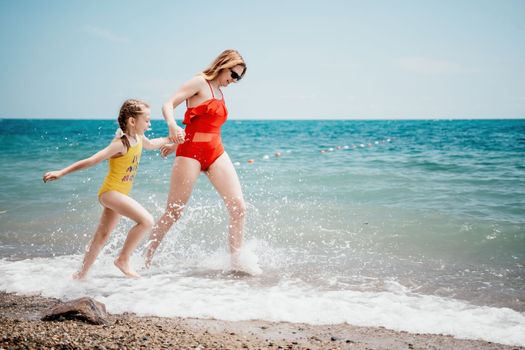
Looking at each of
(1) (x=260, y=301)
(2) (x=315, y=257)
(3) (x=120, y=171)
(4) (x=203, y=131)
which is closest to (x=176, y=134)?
(4) (x=203, y=131)

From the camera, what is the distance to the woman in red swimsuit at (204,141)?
13.7ft

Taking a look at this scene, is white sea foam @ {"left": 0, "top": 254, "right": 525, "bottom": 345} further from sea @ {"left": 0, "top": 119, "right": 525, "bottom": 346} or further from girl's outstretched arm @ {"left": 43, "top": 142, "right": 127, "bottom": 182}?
girl's outstretched arm @ {"left": 43, "top": 142, "right": 127, "bottom": 182}

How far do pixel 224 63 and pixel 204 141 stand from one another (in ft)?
2.47

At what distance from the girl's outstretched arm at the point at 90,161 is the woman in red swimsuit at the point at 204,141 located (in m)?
0.52

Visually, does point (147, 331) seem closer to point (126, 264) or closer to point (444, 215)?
point (126, 264)

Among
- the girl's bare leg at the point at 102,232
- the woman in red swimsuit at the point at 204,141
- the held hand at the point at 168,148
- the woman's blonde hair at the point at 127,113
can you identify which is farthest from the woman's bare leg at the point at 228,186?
the girl's bare leg at the point at 102,232

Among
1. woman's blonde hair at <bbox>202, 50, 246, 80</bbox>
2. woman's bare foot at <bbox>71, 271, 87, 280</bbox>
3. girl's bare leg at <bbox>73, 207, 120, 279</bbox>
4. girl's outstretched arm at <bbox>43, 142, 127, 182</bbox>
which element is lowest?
woman's bare foot at <bbox>71, 271, 87, 280</bbox>

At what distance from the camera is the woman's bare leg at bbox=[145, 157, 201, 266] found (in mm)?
4277

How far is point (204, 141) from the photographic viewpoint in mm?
4262

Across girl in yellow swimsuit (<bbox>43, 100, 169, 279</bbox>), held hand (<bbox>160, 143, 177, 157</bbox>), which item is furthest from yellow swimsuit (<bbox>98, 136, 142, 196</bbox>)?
held hand (<bbox>160, 143, 177, 157</bbox>)

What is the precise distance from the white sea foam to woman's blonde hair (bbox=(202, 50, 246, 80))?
188cm

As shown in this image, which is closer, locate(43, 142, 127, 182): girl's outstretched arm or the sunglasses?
locate(43, 142, 127, 182): girl's outstretched arm

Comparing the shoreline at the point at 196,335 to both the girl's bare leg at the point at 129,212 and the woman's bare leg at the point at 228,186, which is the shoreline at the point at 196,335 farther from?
the woman's bare leg at the point at 228,186

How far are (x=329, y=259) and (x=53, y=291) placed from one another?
2.84 metres
